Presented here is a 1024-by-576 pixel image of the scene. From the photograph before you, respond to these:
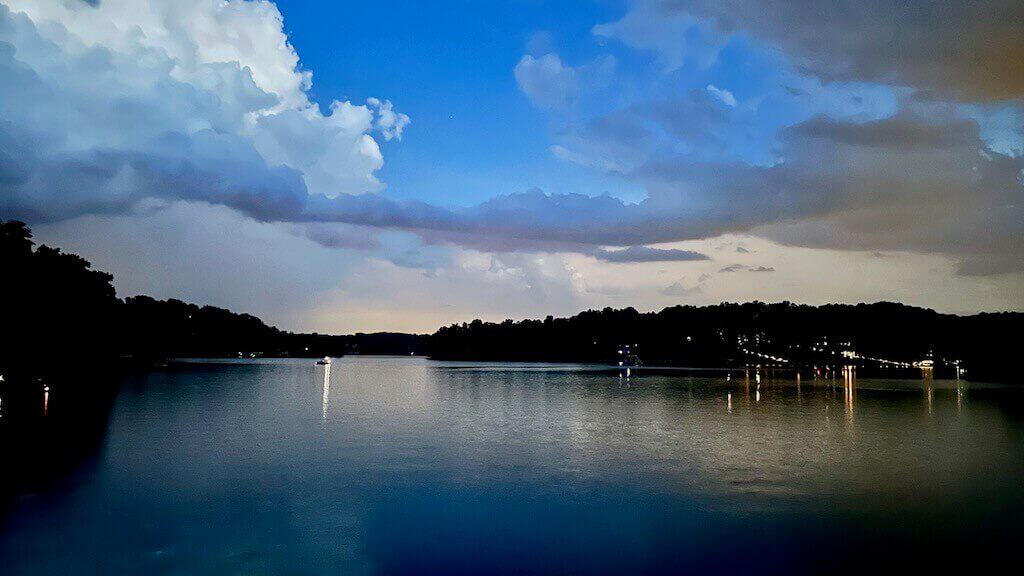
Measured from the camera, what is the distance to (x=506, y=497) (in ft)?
67.2

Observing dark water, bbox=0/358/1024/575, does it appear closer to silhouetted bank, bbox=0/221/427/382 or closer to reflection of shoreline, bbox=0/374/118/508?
reflection of shoreline, bbox=0/374/118/508

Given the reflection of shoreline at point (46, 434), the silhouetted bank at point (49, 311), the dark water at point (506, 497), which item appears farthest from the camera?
the silhouetted bank at point (49, 311)

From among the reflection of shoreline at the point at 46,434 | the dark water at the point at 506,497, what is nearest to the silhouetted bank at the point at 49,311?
the reflection of shoreline at the point at 46,434

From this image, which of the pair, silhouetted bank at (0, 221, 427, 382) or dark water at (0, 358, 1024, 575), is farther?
silhouetted bank at (0, 221, 427, 382)

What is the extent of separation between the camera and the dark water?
14680 millimetres

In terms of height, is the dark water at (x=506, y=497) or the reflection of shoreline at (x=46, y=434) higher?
the reflection of shoreline at (x=46, y=434)

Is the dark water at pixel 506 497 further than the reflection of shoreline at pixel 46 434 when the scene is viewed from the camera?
No

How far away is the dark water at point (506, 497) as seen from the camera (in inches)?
578

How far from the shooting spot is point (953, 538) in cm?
1619

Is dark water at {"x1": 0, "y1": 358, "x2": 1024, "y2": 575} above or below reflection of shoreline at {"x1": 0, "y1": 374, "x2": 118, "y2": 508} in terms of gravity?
below

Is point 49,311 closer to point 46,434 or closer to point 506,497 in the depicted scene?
point 46,434

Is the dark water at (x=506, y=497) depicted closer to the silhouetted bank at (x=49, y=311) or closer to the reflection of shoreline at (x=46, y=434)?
the reflection of shoreline at (x=46, y=434)

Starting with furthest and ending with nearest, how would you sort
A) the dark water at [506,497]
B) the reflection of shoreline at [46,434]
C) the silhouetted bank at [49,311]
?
the silhouetted bank at [49,311]
the reflection of shoreline at [46,434]
the dark water at [506,497]

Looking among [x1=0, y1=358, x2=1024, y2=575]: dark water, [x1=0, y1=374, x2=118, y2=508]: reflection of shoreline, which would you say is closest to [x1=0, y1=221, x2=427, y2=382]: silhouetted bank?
[x1=0, y1=374, x2=118, y2=508]: reflection of shoreline
